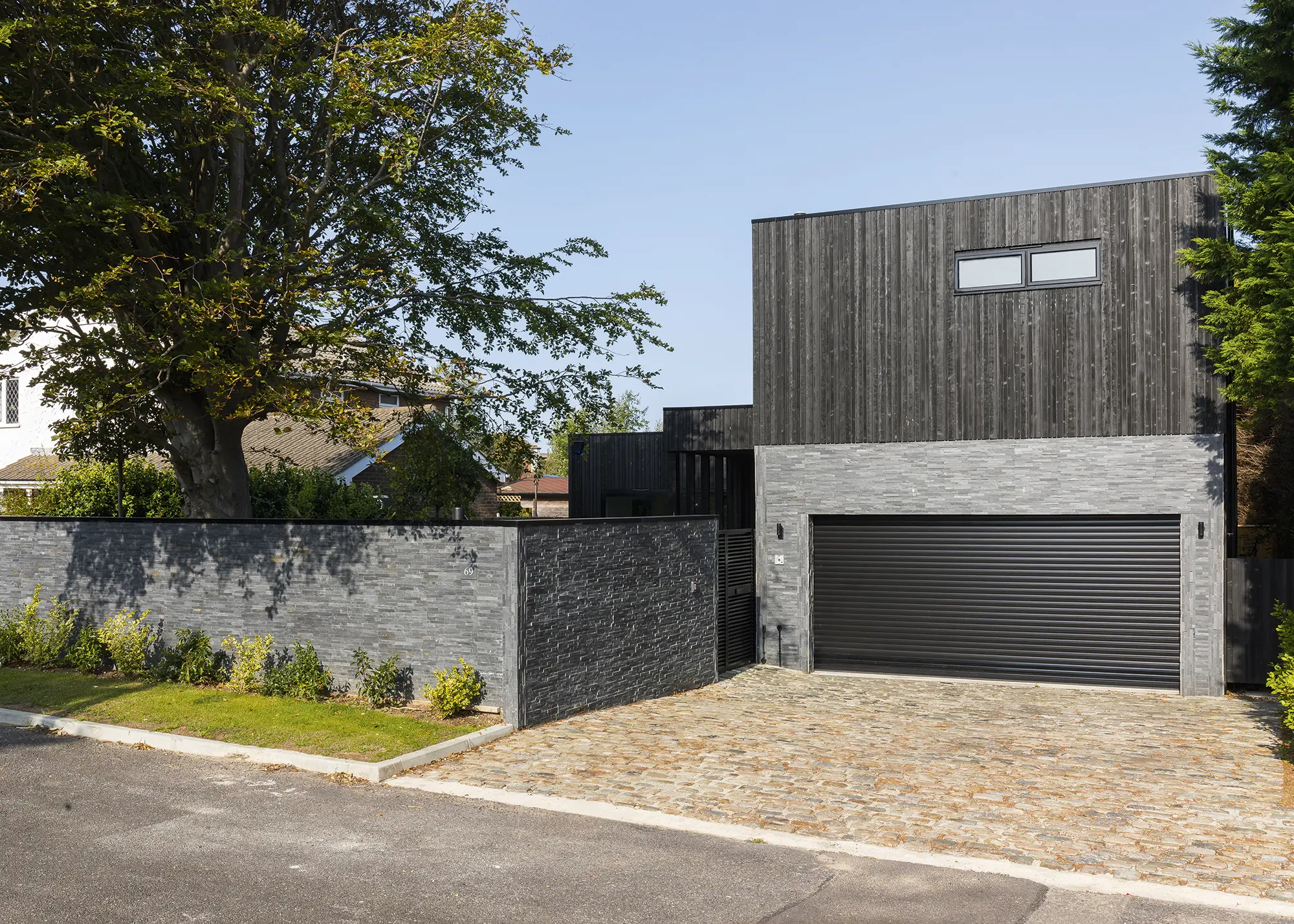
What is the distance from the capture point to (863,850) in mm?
7922

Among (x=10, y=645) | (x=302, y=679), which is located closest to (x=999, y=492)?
(x=302, y=679)

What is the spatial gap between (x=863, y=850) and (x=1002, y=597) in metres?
9.31

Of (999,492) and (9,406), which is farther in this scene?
(9,406)

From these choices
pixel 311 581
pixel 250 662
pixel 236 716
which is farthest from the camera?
pixel 311 581

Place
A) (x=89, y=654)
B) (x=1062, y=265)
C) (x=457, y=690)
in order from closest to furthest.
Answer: (x=457, y=690), (x=89, y=654), (x=1062, y=265)

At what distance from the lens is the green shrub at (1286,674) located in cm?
1089

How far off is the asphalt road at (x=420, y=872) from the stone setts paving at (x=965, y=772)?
701 mm

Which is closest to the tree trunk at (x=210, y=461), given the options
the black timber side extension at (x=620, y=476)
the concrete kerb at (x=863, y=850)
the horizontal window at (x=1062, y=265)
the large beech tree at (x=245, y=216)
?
the large beech tree at (x=245, y=216)

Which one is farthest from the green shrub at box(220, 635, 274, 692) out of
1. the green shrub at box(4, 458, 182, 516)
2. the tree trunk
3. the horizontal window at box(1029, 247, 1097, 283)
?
the horizontal window at box(1029, 247, 1097, 283)

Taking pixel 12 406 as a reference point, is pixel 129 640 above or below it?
below

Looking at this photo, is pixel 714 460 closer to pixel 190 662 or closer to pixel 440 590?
pixel 440 590

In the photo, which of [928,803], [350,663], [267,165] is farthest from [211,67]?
[928,803]

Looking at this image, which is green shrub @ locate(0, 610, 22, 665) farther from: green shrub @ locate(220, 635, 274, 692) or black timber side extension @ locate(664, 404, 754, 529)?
black timber side extension @ locate(664, 404, 754, 529)

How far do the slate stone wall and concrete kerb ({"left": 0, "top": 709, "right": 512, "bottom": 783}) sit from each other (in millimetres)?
1273
